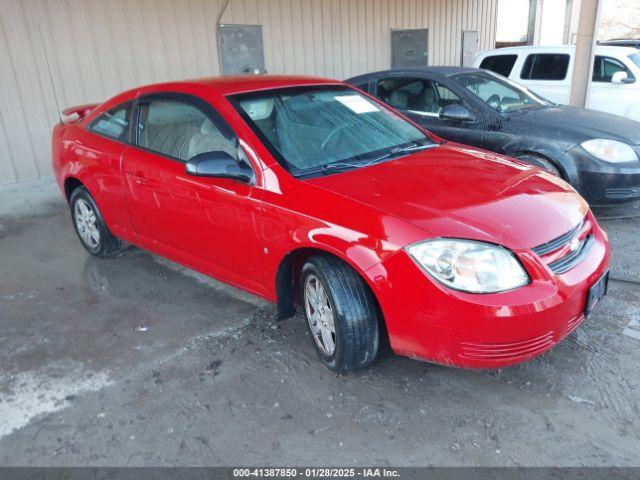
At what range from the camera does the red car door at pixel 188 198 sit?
3.13 meters

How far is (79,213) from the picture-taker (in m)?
4.67

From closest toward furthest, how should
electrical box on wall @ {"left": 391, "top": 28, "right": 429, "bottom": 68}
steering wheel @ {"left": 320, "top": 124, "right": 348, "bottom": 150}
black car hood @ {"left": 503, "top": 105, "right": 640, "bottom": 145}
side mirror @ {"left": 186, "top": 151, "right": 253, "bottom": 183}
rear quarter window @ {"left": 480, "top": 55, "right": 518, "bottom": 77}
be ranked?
1. side mirror @ {"left": 186, "top": 151, "right": 253, "bottom": 183}
2. steering wheel @ {"left": 320, "top": 124, "right": 348, "bottom": 150}
3. black car hood @ {"left": 503, "top": 105, "right": 640, "bottom": 145}
4. rear quarter window @ {"left": 480, "top": 55, "right": 518, "bottom": 77}
5. electrical box on wall @ {"left": 391, "top": 28, "right": 429, "bottom": 68}

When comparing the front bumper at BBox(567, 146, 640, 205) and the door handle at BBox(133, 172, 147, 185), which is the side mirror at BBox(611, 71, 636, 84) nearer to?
the front bumper at BBox(567, 146, 640, 205)

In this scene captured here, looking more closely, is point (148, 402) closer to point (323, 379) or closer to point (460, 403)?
point (323, 379)

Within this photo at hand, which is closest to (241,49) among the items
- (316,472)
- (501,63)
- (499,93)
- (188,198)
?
(501,63)

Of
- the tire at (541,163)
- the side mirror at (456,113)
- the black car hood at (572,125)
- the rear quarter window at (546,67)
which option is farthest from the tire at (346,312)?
the rear quarter window at (546,67)

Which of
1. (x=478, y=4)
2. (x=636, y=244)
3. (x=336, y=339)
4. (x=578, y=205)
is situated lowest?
(x=636, y=244)

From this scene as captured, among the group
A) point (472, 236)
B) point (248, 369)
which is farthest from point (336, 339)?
point (472, 236)

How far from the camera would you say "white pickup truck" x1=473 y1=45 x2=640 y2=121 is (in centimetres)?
775

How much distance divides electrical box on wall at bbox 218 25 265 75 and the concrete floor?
5.40m

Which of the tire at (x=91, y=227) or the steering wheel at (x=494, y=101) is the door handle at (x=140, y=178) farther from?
the steering wheel at (x=494, y=101)

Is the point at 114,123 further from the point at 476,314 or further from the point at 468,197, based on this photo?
the point at 476,314

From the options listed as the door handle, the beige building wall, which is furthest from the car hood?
the beige building wall

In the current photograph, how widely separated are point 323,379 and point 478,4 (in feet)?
42.0
